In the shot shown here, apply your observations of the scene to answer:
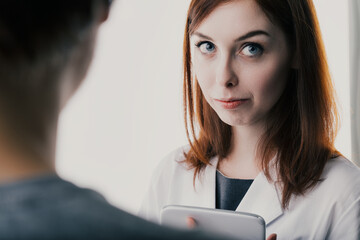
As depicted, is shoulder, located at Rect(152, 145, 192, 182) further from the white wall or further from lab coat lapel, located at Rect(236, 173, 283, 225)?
the white wall

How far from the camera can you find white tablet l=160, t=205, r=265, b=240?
759mm

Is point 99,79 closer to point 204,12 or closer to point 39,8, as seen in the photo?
point 204,12

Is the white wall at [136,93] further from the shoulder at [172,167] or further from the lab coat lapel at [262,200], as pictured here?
the lab coat lapel at [262,200]

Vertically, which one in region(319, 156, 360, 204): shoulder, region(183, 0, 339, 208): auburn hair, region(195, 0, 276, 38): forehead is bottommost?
region(319, 156, 360, 204): shoulder

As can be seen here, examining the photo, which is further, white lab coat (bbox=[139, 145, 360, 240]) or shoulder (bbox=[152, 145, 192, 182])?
shoulder (bbox=[152, 145, 192, 182])

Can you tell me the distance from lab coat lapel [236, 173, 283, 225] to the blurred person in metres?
0.66

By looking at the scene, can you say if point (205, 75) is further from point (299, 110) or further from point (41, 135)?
point (41, 135)

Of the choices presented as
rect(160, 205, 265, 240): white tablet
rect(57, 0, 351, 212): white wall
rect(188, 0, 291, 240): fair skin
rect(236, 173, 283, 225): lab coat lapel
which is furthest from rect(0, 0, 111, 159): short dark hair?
rect(57, 0, 351, 212): white wall

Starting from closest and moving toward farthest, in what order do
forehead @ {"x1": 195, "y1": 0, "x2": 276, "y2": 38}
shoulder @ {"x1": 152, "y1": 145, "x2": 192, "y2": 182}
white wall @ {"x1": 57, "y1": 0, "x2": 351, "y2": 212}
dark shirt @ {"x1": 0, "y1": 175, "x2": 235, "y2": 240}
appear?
dark shirt @ {"x1": 0, "y1": 175, "x2": 235, "y2": 240}
forehead @ {"x1": 195, "y1": 0, "x2": 276, "y2": 38}
shoulder @ {"x1": 152, "y1": 145, "x2": 192, "y2": 182}
white wall @ {"x1": 57, "y1": 0, "x2": 351, "y2": 212}

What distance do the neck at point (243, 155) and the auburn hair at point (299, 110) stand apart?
0.02 meters

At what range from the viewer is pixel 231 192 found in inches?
39.6

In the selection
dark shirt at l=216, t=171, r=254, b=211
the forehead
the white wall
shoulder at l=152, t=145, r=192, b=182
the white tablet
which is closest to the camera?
the white tablet

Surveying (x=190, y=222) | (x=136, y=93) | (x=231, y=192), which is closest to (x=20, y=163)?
(x=190, y=222)

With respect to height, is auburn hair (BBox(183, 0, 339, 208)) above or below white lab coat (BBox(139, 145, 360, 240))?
above
